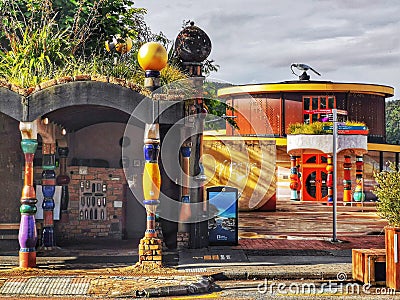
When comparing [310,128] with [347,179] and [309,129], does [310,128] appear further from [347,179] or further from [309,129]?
[347,179]

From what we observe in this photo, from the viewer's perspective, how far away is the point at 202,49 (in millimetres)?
16781

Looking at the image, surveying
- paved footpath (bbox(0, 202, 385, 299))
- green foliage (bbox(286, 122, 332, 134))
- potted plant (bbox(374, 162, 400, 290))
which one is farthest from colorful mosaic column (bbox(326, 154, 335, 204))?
potted plant (bbox(374, 162, 400, 290))

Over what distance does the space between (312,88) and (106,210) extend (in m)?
22.8

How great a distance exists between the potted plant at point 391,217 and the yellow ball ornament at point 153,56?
4875mm

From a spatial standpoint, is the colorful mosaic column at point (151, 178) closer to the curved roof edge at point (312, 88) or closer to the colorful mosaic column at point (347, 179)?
the colorful mosaic column at point (347, 179)

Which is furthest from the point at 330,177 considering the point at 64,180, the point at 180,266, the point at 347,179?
the point at 180,266

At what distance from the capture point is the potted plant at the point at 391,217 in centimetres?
1186

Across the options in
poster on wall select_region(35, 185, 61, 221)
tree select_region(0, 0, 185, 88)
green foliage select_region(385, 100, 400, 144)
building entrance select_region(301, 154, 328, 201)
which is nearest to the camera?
tree select_region(0, 0, 185, 88)

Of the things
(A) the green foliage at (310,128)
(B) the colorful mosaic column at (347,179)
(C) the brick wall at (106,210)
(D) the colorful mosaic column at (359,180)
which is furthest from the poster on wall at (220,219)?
(D) the colorful mosaic column at (359,180)

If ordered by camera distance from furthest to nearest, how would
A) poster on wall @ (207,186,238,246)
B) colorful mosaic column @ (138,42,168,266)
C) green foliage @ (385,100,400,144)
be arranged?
green foliage @ (385,100,400,144) < poster on wall @ (207,186,238,246) < colorful mosaic column @ (138,42,168,266)

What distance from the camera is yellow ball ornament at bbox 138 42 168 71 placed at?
13906mm

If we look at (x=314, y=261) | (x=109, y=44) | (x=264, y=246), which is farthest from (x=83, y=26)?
(x=314, y=261)

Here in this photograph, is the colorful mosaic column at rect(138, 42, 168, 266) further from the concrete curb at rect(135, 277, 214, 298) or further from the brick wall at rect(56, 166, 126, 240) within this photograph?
the brick wall at rect(56, 166, 126, 240)

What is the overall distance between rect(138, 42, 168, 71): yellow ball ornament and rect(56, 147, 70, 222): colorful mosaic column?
14.7ft
